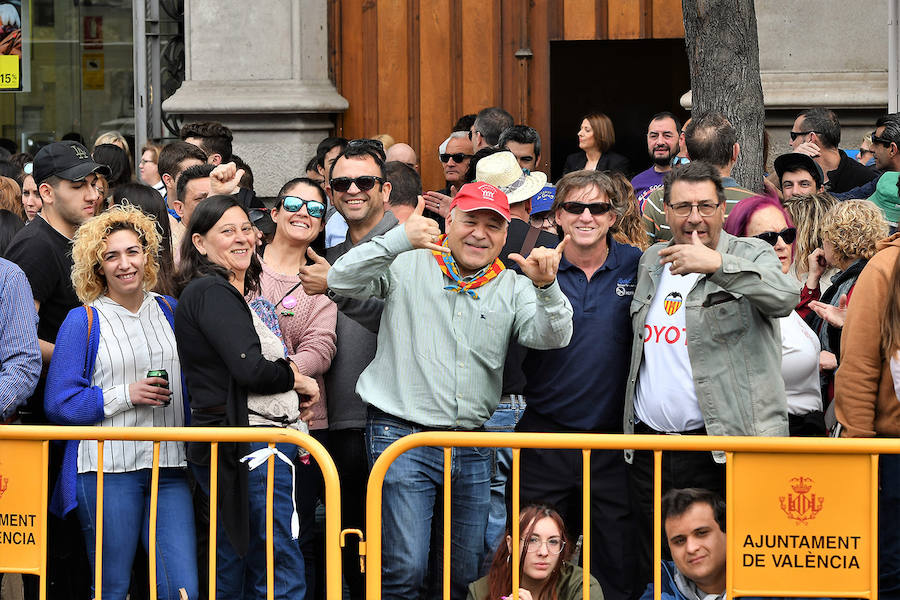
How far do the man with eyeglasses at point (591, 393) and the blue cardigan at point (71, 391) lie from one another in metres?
1.85

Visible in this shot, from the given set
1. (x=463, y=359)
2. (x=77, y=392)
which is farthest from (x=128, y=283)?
(x=463, y=359)

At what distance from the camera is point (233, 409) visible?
16.5 feet

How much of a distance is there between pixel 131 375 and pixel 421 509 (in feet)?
4.45

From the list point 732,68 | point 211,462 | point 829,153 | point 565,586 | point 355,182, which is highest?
point 732,68

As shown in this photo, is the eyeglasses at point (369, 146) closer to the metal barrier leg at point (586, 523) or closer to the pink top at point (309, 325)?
the pink top at point (309, 325)

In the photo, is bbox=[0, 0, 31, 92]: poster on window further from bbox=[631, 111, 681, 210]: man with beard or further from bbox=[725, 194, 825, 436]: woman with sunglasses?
bbox=[725, 194, 825, 436]: woman with sunglasses

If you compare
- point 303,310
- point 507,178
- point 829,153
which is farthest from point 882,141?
point 303,310

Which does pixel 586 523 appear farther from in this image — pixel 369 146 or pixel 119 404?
pixel 369 146

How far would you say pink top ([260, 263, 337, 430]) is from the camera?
18.6 feet

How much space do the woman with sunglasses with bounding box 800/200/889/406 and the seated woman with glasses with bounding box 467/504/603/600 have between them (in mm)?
1864

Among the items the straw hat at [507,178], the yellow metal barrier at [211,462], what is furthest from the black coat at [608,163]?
the yellow metal barrier at [211,462]

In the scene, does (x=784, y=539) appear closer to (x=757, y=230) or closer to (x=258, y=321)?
(x=757, y=230)

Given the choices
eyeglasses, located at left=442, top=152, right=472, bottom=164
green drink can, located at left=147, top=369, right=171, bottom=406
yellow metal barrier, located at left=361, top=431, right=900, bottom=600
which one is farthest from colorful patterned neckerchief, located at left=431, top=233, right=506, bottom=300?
eyeglasses, located at left=442, top=152, right=472, bottom=164

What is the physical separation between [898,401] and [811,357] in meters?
0.57
